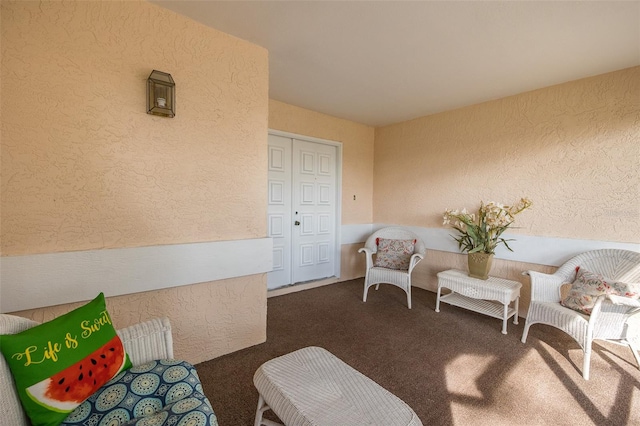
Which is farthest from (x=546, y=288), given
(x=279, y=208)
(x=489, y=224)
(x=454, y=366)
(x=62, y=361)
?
(x=62, y=361)

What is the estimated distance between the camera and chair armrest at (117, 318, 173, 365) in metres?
1.23

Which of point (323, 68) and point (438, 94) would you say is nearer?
point (323, 68)

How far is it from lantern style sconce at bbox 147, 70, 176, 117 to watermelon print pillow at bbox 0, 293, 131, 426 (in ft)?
3.78

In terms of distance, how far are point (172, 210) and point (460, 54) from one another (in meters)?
2.42

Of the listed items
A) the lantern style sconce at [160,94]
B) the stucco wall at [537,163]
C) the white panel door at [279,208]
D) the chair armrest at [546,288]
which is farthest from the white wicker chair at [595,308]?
the lantern style sconce at [160,94]

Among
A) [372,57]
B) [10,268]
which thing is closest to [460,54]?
[372,57]

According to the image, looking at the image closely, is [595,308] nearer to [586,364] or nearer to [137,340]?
[586,364]

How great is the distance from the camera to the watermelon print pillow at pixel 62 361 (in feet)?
2.94

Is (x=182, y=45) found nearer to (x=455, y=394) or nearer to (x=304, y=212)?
(x=304, y=212)

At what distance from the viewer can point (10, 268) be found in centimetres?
137

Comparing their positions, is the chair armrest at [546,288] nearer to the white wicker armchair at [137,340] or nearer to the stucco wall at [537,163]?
the stucco wall at [537,163]

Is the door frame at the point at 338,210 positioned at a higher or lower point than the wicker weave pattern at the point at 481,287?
higher

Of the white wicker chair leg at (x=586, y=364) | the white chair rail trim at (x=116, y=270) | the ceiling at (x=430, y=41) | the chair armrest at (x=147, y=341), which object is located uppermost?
the ceiling at (x=430, y=41)

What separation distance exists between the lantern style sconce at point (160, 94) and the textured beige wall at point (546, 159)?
309 cm
